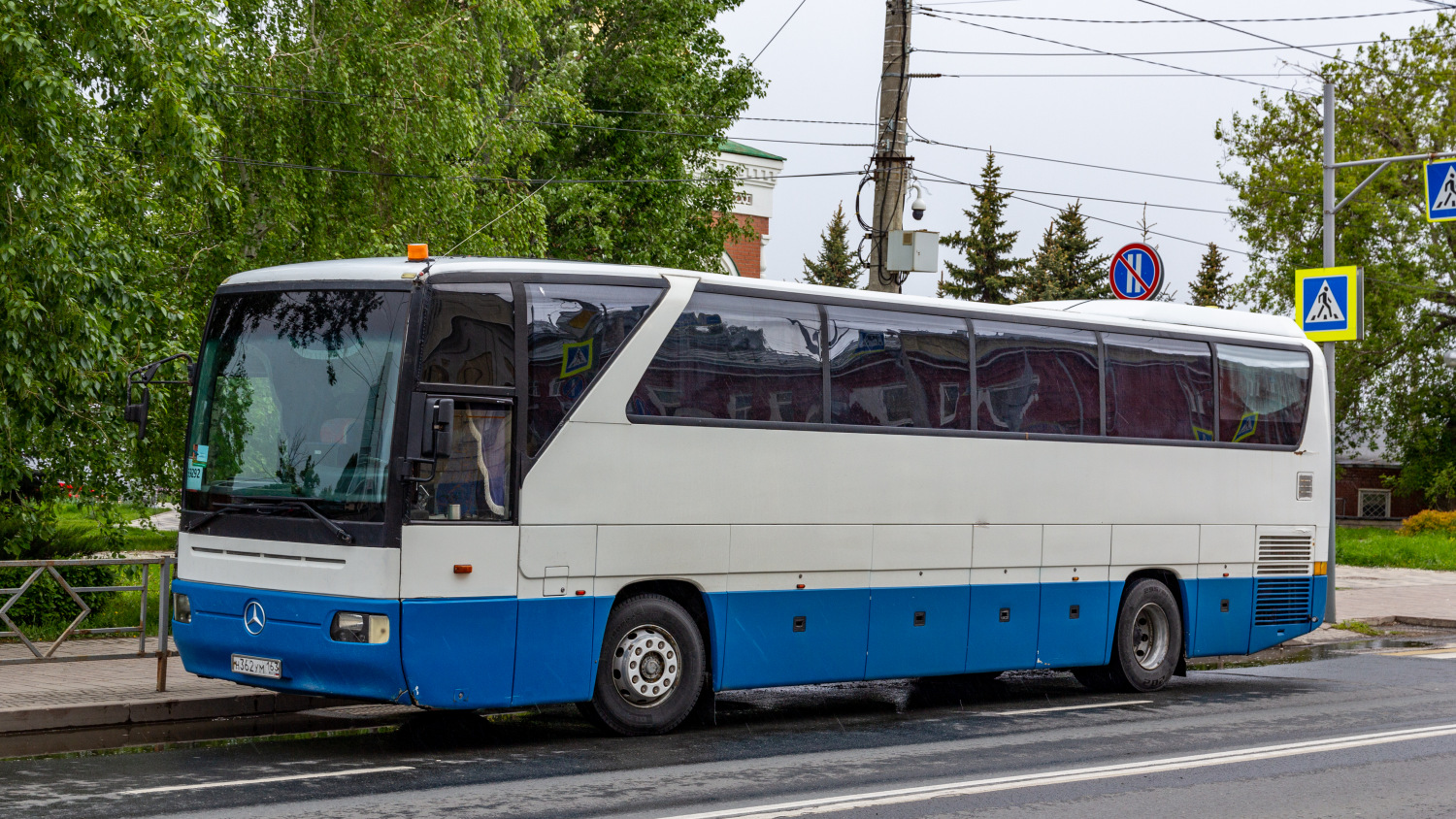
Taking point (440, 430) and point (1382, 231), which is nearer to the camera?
point (440, 430)

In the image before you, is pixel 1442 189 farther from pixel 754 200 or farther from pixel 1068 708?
pixel 754 200

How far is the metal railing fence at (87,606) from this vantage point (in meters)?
11.8

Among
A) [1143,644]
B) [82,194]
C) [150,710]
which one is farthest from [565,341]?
[1143,644]

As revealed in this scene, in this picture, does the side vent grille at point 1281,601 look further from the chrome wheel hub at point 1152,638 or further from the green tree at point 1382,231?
the green tree at point 1382,231

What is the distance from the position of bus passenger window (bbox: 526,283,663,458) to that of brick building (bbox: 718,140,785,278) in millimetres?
32054

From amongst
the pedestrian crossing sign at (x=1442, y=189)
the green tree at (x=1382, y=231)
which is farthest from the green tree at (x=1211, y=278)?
the pedestrian crossing sign at (x=1442, y=189)

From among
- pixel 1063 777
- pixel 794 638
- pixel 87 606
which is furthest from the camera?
pixel 87 606

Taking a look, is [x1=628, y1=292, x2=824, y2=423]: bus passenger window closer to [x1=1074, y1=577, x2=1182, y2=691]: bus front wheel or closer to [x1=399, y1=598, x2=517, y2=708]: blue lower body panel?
[x1=399, y1=598, x2=517, y2=708]: blue lower body panel

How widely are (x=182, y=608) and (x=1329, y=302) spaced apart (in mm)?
14785

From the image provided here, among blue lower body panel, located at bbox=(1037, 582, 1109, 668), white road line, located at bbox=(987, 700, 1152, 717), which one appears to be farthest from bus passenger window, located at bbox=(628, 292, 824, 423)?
blue lower body panel, located at bbox=(1037, 582, 1109, 668)

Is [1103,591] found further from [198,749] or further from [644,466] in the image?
[198,749]

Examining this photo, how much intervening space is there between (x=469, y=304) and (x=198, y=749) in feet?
10.9

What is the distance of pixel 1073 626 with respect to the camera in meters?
13.7

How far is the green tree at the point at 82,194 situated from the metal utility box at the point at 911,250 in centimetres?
759
